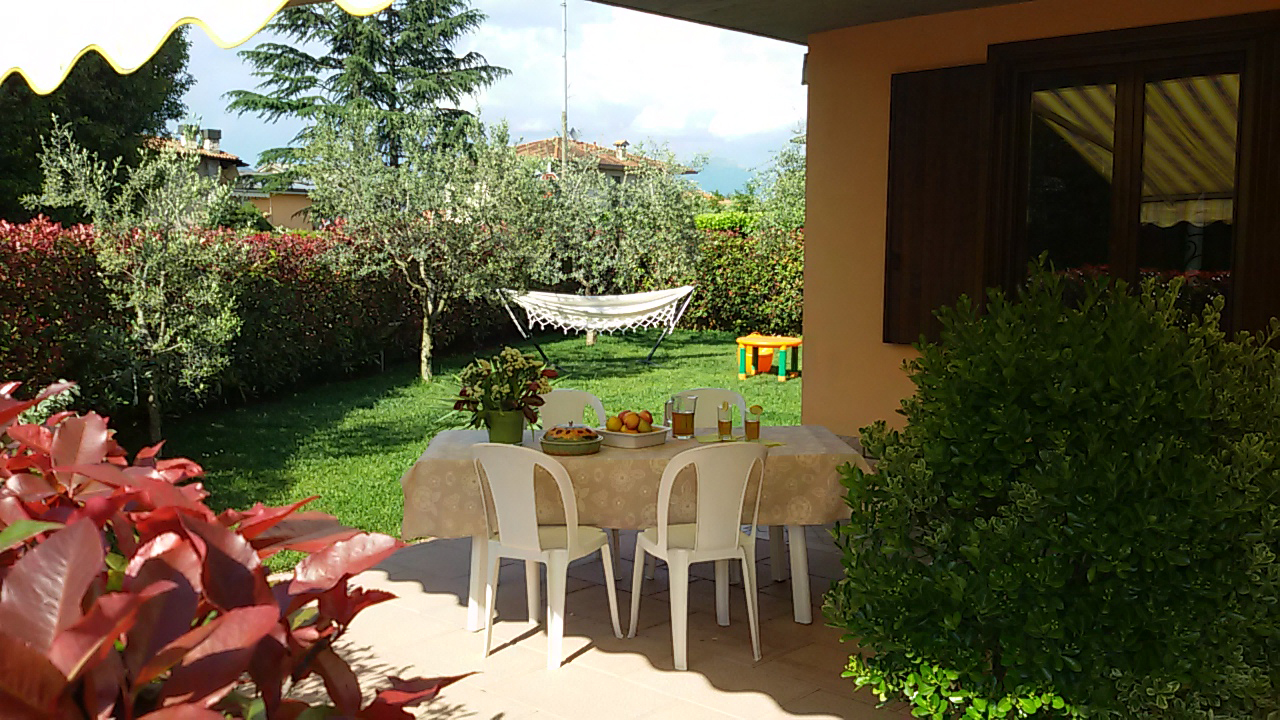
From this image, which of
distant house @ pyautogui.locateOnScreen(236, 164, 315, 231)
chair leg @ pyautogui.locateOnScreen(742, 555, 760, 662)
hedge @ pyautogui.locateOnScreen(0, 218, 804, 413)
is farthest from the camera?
distant house @ pyautogui.locateOnScreen(236, 164, 315, 231)

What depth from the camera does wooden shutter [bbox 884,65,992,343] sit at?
5.98m

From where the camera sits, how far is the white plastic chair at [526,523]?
4.13 m

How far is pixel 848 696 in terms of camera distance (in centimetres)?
391

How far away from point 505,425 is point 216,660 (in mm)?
3893

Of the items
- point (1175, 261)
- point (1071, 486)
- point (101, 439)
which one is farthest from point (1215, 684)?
point (1175, 261)

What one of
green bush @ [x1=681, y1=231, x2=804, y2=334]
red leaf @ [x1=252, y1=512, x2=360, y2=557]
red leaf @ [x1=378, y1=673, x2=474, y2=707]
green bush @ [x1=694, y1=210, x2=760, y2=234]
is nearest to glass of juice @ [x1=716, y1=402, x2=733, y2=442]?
red leaf @ [x1=252, y1=512, x2=360, y2=557]

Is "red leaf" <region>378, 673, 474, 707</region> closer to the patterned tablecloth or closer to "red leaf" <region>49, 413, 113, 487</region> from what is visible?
"red leaf" <region>49, 413, 113, 487</region>

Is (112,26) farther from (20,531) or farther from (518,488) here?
(518,488)

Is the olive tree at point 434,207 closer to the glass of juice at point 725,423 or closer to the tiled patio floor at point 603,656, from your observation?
the tiled patio floor at point 603,656

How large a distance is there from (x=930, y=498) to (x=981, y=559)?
0.64ft

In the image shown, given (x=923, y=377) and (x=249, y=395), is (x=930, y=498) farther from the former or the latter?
(x=249, y=395)

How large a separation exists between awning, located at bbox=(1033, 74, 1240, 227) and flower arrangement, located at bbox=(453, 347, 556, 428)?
3.17 meters

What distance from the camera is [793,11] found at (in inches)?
242

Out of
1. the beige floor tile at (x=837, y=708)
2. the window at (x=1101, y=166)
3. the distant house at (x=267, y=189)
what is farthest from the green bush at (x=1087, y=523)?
the distant house at (x=267, y=189)
